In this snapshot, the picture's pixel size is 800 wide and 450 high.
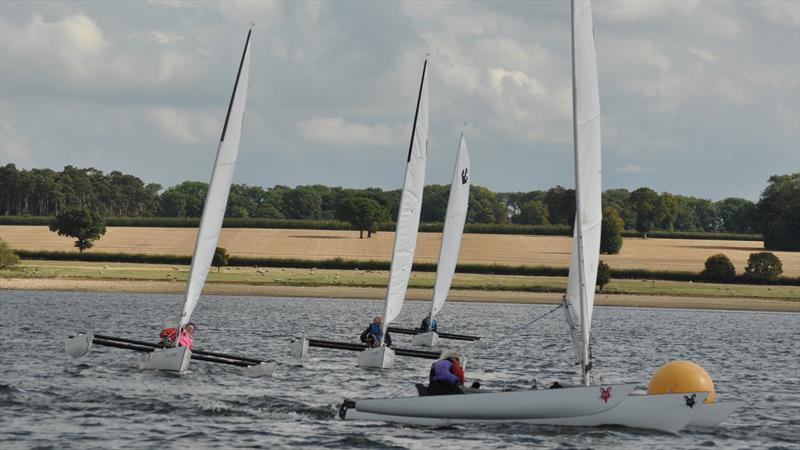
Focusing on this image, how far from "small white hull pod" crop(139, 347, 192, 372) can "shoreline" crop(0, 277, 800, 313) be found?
6168cm

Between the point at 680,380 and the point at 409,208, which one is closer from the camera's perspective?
Result: the point at 680,380

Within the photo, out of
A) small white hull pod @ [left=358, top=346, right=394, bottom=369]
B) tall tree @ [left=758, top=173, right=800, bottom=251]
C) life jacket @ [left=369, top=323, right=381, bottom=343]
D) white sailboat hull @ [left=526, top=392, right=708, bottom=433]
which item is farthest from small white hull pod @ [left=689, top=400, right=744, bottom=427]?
tall tree @ [left=758, top=173, right=800, bottom=251]

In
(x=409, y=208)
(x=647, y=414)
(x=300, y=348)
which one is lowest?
(x=300, y=348)

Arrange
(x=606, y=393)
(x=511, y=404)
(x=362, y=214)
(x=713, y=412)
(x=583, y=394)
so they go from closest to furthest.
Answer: (x=606, y=393) < (x=583, y=394) < (x=511, y=404) < (x=713, y=412) < (x=362, y=214)

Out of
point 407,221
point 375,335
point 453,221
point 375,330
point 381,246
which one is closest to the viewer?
point 375,335

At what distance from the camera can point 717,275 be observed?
132 metres

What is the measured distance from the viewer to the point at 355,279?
120 meters

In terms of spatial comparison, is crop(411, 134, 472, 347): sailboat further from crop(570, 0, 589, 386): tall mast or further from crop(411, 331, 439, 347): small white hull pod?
crop(570, 0, 589, 386): tall mast

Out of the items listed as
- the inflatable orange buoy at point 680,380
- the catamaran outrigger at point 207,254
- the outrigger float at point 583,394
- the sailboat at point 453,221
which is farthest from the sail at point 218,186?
the sailboat at point 453,221

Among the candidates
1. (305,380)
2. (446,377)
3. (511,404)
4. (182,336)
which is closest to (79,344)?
(182,336)

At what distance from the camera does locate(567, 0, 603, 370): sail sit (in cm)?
3253

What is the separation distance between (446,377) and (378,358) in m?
14.1

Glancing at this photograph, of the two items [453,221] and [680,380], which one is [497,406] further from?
[453,221]

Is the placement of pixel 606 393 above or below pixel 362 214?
below
